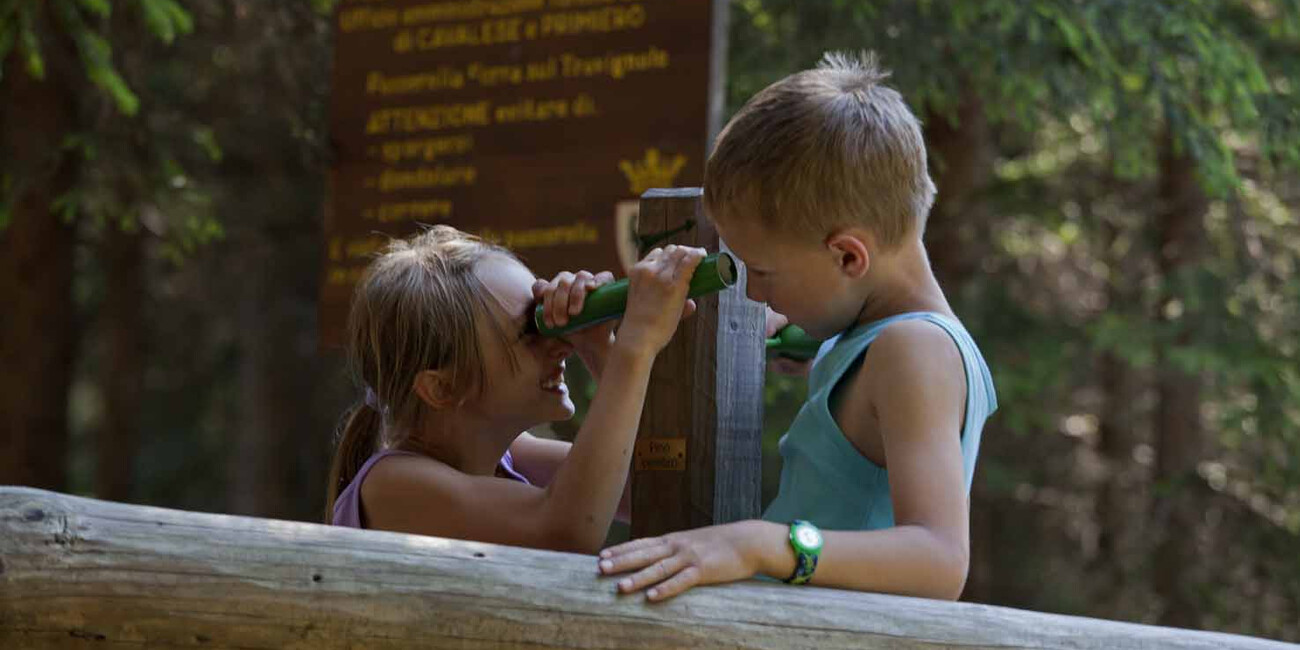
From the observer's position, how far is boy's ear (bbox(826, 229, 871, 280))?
2.52 meters

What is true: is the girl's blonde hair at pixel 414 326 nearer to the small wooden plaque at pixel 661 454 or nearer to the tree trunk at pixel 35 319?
the small wooden plaque at pixel 661 454

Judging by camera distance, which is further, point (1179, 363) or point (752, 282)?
point (1179, 363)

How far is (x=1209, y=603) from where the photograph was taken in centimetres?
868

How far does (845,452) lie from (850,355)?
0.17 m

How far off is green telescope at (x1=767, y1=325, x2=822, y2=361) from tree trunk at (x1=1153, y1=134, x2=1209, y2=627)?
5.12m

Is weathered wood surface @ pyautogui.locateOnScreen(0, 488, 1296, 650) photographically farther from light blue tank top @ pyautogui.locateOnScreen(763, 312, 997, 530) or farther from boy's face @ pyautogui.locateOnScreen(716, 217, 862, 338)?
boy's face @ pyautogui.locateOnScreen(716, 217, 862, 338)

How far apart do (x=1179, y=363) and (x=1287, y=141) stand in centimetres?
190

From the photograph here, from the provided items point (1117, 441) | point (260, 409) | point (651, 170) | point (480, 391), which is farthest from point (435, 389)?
point (260, 409)

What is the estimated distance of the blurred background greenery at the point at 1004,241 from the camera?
6.56 m

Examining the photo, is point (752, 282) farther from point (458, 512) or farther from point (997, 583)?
point (997, 583)

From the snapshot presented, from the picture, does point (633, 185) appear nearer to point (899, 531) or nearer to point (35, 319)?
point (899, 531)

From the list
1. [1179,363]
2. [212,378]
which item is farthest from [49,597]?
[212,378]

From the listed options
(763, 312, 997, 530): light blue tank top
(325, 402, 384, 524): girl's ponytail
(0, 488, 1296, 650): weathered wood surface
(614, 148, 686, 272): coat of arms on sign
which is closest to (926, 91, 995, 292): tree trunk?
(614, 148, 686, 272): coat of arms on sign

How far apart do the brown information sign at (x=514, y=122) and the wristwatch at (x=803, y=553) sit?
3.06 m
